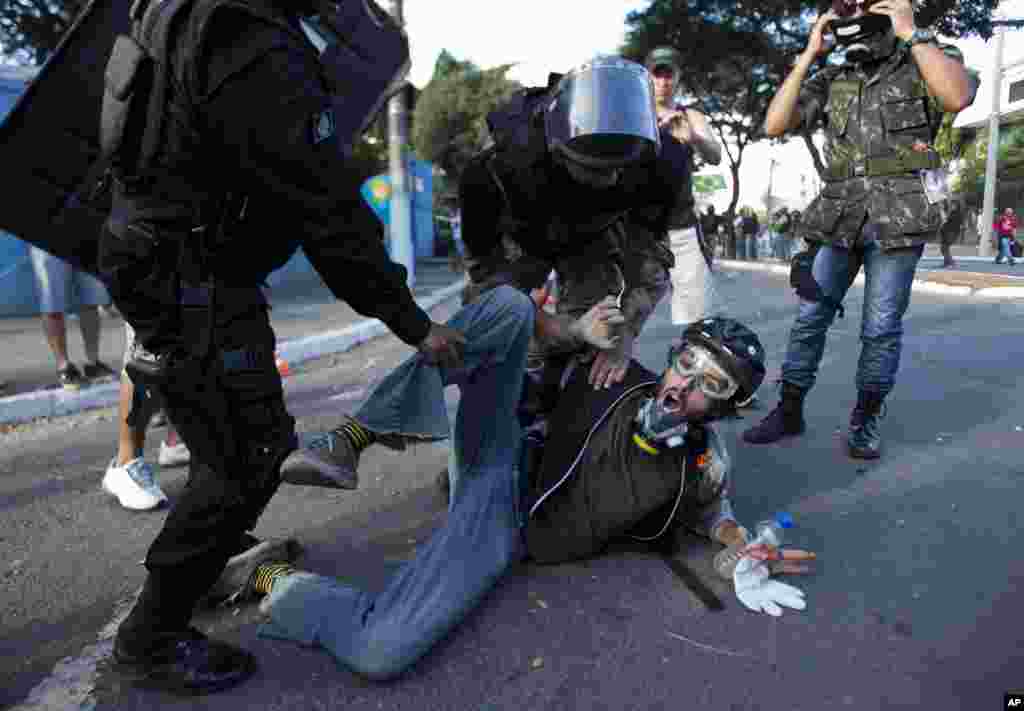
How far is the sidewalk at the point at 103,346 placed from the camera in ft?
14.3

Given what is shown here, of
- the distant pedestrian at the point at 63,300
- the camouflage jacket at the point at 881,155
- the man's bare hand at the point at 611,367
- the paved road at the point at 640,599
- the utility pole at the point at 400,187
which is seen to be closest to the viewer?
the paved road at the point at 640,599

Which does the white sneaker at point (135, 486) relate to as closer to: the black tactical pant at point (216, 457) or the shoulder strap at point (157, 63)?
the black tactical pant at point (216, 457)

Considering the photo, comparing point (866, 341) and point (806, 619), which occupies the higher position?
point (866, 341)

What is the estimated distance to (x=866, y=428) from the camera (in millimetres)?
3312

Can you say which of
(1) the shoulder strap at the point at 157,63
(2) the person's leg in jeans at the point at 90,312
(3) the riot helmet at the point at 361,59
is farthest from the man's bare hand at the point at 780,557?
(2) the person's leg in jeans at the point at 90,312

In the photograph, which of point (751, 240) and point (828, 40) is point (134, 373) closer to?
point (828, 40)

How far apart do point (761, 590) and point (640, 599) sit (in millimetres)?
360

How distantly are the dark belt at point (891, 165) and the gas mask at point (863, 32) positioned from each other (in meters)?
0.49

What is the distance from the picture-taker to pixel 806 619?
2.00 m

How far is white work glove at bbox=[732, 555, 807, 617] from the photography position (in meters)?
2.05

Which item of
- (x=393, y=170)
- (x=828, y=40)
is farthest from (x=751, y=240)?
(x=828, y=40)

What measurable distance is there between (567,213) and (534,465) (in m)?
0.92

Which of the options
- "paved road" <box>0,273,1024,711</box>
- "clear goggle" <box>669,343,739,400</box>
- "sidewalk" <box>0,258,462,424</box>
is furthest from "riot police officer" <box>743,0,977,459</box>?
"sidewalk" <box>0,258,462,424</box>

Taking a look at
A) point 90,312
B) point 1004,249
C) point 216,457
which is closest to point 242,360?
point 216,457
